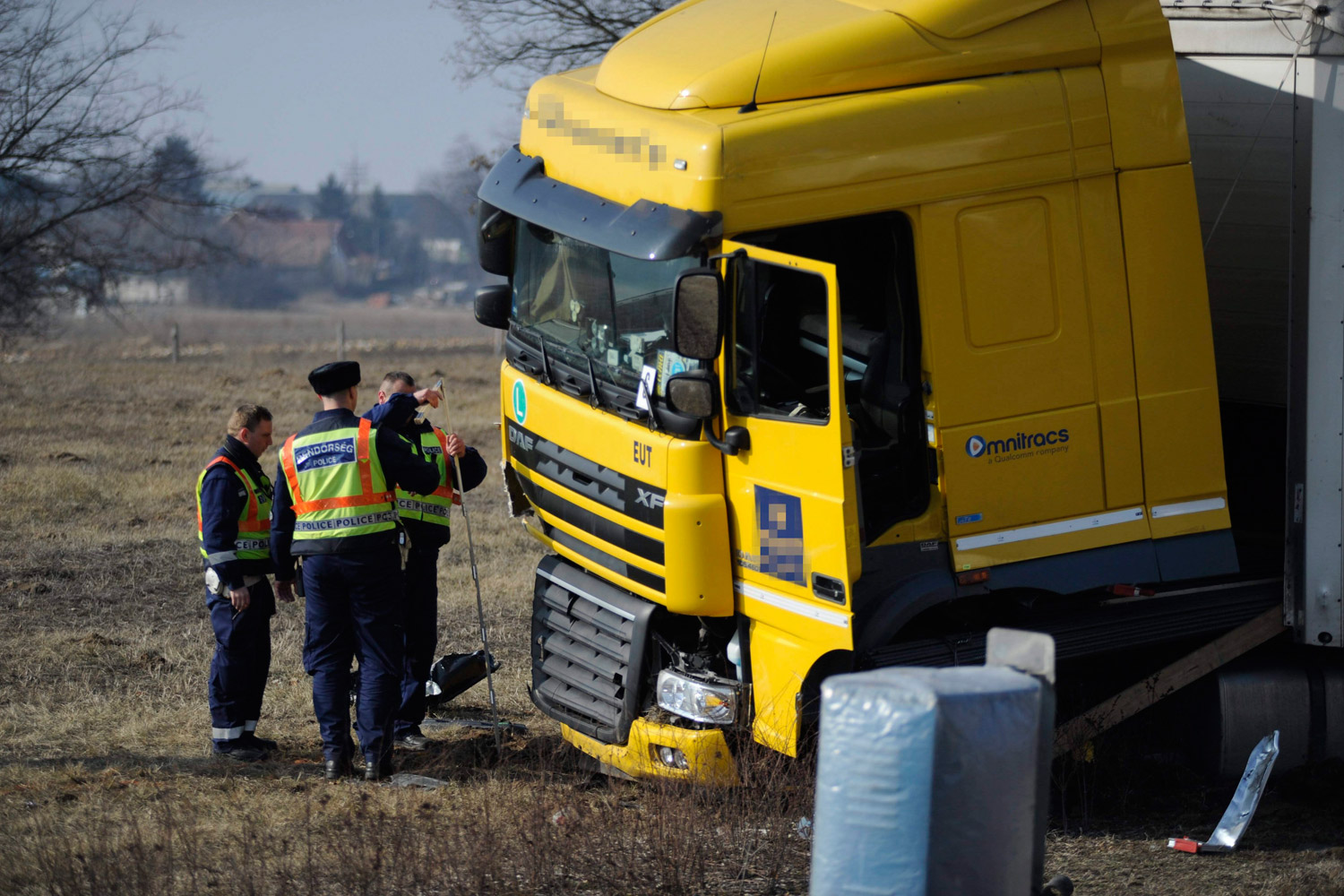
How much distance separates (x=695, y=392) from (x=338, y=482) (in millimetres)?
1825

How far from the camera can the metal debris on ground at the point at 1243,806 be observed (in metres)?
5.05

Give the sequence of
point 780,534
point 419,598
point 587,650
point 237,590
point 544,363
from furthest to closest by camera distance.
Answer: point 419,598, point 237,590, point 544,363, point 587,650, point 780,534

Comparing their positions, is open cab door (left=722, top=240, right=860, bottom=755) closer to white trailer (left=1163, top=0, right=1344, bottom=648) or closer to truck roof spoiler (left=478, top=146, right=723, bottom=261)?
truck roof spoiler (left=478, top=146, right=723, bottom=261)

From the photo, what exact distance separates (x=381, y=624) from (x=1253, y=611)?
12.3 ft

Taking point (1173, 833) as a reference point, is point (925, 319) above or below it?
above

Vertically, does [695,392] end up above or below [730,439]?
above

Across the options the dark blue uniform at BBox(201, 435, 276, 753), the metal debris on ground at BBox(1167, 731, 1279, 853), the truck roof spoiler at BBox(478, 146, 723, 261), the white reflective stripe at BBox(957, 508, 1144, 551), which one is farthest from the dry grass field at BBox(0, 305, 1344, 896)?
the truck roof spoiler at BBox(478, 146, 723, 261)

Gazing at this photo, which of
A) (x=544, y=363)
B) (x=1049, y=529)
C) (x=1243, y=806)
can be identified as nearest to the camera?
(x=1049, y=529)

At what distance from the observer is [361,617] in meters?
5.78

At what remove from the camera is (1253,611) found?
18.1 feet

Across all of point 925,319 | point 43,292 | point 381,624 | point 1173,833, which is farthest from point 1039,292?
point 43,292

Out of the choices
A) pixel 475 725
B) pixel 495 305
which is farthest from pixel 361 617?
pixel 495 305

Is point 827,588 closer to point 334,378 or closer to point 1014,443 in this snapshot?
point 1014,443

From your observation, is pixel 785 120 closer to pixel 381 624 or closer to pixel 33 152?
pixel 381 624
